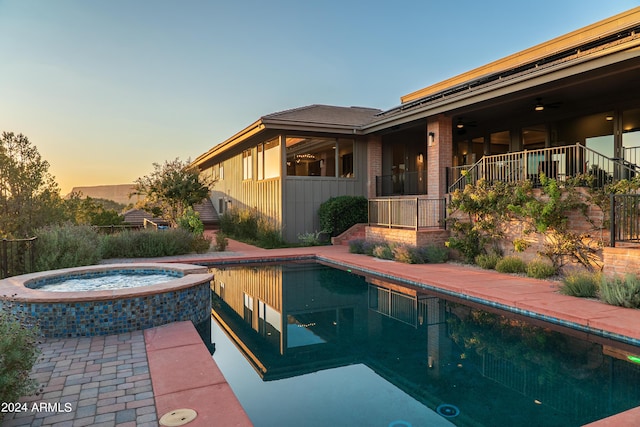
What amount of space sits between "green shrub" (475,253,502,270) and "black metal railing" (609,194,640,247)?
2398 mm

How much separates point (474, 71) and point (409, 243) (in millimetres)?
7368

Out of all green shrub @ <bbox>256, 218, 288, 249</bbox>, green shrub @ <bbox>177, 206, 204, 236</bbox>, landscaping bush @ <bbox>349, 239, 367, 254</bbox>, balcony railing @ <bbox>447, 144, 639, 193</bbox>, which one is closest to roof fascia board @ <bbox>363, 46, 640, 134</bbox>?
balcony railing @ <bbox>447, 144, 639, 193</bbox>

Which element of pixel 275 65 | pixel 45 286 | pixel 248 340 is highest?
pixel 275 65

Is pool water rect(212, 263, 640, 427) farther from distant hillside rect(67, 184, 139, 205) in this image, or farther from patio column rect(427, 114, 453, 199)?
distant hillside rect(67, 184, 139, 205)

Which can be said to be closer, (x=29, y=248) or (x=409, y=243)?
(x=29, y=248)

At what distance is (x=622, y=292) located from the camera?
559cm

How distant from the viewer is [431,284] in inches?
301

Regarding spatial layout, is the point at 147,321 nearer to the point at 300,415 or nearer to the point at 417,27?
the point at 300,415


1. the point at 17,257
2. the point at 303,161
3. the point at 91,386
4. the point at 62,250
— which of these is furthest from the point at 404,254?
the point at 17,257

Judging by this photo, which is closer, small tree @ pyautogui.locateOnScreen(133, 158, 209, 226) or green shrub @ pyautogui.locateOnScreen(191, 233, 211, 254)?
green shrub @ pyautogui.locateOnScreen(191, 233, 211, 254)

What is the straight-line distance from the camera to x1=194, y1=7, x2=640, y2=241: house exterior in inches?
350

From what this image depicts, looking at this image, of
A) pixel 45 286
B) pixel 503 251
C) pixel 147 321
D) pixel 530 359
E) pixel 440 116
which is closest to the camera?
pixel 530 359

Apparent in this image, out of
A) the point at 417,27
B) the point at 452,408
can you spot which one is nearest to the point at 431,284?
the point at 452,408

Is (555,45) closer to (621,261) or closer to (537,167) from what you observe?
(537,167)
